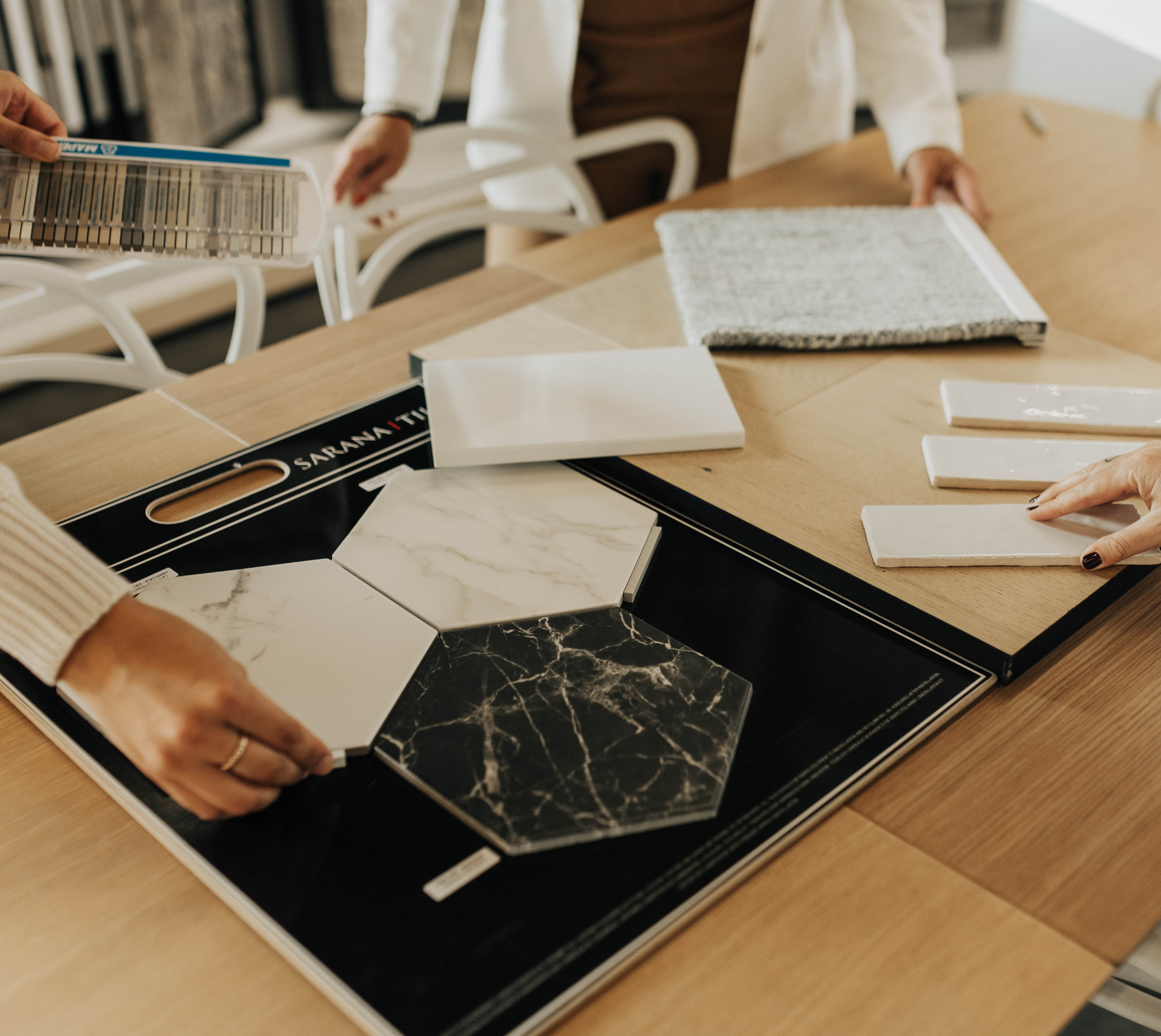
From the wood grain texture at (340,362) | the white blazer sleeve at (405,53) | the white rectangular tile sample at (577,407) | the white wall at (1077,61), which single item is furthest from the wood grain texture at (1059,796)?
the white wall at (1077,61)

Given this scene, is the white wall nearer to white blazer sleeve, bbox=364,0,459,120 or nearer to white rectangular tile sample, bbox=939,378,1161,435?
white blazer sleeve, bbox=364,0,459,120

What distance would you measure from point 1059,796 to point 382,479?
0.57 meters

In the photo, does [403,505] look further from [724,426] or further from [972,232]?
[972,232]

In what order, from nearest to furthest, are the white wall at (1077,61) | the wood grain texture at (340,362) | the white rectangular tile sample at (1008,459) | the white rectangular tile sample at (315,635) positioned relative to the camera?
1. the white rectangular tile sample at (315,635)
2. the white rectangular tile sample at (1008,459)
3. the wood grain texture at (340,362)
4. the white wall at (1077,61)


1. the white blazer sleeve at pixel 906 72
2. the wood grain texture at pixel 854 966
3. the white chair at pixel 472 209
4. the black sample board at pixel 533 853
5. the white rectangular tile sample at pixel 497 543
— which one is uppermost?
the white blazer sleeve at pixel 906 72

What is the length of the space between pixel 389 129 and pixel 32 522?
2.94ft

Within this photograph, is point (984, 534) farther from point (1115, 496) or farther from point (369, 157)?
point (369, 157)

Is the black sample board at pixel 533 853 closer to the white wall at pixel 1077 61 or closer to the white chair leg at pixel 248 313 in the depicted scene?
the white chair leg at pixel 248 313

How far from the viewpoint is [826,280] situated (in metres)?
1.13

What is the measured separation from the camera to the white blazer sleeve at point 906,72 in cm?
140

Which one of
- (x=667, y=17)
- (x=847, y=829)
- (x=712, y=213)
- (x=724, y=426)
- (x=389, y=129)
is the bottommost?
(x=847, y=829)

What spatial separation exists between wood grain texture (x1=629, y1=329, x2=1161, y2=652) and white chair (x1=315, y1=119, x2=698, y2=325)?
543mm

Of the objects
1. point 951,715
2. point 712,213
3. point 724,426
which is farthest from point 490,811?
point 712,213

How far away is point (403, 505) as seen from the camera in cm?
83
